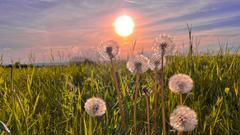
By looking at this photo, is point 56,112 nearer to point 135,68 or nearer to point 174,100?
point 174,100

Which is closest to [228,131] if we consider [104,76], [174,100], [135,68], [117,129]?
[174,100]

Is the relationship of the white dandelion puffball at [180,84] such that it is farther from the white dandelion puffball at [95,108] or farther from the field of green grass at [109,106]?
the field of green grass at [109,106]

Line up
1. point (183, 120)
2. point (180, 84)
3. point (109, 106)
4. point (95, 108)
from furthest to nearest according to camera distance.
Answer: point (109, 106) → point (95, 108) → point (180, 84) → point (183, 120)

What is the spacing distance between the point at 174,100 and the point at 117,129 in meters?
0.68

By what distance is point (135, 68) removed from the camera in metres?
1.82

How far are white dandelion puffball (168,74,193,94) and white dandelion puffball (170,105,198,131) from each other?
0.17 m

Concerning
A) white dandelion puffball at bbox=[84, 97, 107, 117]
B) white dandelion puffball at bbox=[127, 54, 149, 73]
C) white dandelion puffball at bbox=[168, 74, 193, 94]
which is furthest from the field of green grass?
white dandelion puffball at bbox=[168, 74, 193, 94]

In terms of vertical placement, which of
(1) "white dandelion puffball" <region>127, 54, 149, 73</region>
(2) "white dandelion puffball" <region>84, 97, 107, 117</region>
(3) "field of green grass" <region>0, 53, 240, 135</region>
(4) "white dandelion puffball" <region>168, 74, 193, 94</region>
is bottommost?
(3) "field of green grass" <region>0, 53, 240, 135</region>

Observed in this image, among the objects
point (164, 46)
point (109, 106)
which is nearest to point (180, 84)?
point (164, 46)

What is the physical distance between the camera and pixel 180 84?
1.61m

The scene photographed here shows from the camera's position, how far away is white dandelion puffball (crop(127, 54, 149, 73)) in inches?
71.2

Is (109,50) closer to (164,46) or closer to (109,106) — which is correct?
(164,46)

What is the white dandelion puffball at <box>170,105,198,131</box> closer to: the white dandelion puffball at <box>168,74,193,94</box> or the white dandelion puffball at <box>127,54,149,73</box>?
the white dandelion puffball at <box>168,74,193,94</box>

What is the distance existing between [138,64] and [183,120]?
54cm
